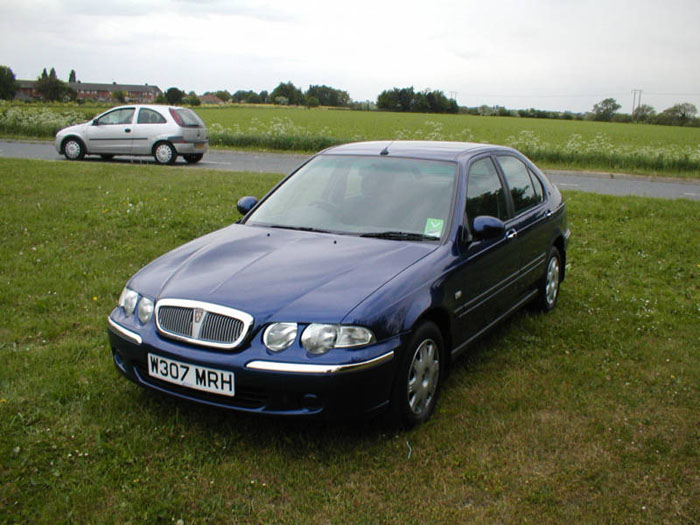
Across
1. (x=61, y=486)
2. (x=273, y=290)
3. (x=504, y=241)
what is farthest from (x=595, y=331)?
(x=61, y=486)

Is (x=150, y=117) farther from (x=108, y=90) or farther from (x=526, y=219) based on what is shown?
(x=108, y=90)

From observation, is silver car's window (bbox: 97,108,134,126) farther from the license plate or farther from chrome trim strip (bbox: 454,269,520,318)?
the license plate

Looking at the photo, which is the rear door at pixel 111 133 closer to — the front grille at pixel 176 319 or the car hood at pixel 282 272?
the car hood at pixel 282 272

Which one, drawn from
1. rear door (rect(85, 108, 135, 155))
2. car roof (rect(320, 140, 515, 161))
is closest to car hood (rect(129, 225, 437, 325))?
car roof (rect(320, 140, 515, 161))

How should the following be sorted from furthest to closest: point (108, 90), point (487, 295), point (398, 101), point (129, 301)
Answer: point (108, 90)
point (398, 101)
point (487, 295)
point (129, 301)

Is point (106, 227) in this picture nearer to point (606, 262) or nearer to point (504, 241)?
point (504, 241)

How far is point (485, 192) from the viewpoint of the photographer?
501 centimetres

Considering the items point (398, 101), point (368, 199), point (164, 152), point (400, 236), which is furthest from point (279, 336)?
point (398, 101)

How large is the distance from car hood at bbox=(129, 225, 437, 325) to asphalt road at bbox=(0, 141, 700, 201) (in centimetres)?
1091

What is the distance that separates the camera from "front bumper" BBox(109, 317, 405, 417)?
334 cm

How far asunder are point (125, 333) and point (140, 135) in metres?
14.3

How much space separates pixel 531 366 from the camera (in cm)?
497

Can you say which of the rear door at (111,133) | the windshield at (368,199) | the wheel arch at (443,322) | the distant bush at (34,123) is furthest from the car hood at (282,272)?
the distant bush at (34,123)

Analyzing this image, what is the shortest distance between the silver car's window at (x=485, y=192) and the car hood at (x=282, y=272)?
2.16ft
